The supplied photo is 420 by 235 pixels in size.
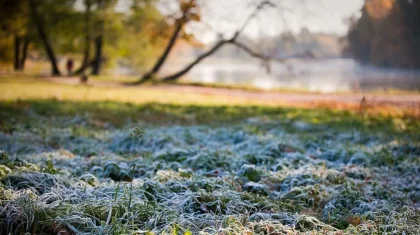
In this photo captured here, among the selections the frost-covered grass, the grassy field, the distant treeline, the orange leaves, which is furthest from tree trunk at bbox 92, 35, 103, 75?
the grassy field

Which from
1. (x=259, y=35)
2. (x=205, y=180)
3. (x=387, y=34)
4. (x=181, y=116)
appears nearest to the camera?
(x=205, y=180)

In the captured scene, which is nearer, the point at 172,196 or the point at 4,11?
the point at 172,196

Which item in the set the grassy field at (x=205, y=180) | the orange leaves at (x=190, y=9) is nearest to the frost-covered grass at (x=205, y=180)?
the grassy field at (x=205, y=180)

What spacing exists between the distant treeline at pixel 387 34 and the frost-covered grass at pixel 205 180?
20.5 feet

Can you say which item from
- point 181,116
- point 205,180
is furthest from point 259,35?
point 205,180

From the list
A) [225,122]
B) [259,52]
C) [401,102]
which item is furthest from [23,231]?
[259,52]

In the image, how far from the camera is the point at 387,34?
1688 cm

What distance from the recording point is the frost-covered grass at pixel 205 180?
2908 mm

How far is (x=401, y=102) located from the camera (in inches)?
544

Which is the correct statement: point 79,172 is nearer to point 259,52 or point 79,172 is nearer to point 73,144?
point 73,144

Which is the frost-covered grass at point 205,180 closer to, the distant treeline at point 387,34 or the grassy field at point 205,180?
the grassy field at point 205,180

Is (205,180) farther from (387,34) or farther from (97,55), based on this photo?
(97,55)

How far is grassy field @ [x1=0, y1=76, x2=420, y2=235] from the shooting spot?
291 centimetres

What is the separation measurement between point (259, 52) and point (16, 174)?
21961 millimetres
